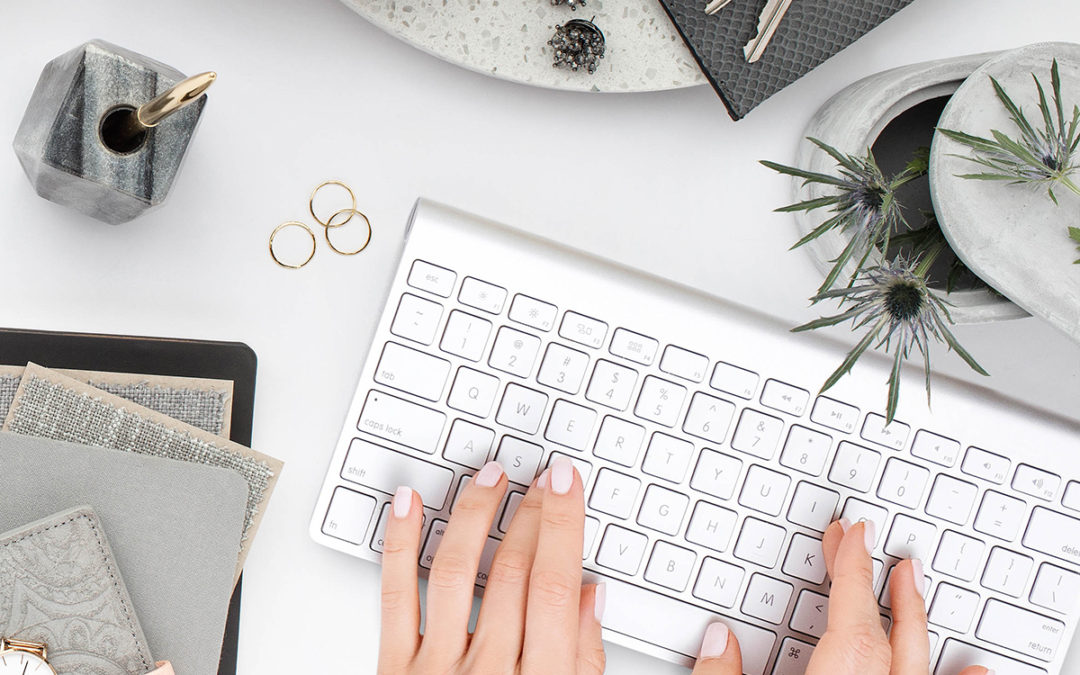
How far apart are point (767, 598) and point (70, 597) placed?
0.38 metres

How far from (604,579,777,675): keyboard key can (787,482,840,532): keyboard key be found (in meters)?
0.07

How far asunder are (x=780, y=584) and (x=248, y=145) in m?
0.40

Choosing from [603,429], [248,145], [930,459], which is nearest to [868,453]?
[930,459]

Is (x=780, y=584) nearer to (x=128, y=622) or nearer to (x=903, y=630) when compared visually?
(x=903, y=630)

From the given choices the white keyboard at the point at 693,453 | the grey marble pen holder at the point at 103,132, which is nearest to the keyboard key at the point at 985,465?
the white keyboard at the point at 693,453

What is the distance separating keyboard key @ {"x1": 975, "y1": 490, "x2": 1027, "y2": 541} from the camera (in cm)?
47

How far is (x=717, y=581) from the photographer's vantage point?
0.47m

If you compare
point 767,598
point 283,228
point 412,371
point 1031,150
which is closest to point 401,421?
point 412,371

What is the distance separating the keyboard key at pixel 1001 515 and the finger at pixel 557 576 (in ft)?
0.77

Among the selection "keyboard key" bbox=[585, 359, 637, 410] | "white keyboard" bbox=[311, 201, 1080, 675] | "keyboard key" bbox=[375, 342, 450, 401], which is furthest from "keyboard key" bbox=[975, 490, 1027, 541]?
"keyboard key" bbox=[375, 342, 450, 401]

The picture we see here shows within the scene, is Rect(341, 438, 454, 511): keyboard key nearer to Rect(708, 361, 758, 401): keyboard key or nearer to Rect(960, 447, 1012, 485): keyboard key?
Rect(708, 361, 758, 401): keyboard key

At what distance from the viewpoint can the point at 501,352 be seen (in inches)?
17.7

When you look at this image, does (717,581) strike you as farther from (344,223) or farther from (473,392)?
(344,223)

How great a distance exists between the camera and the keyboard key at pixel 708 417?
1.51ft
